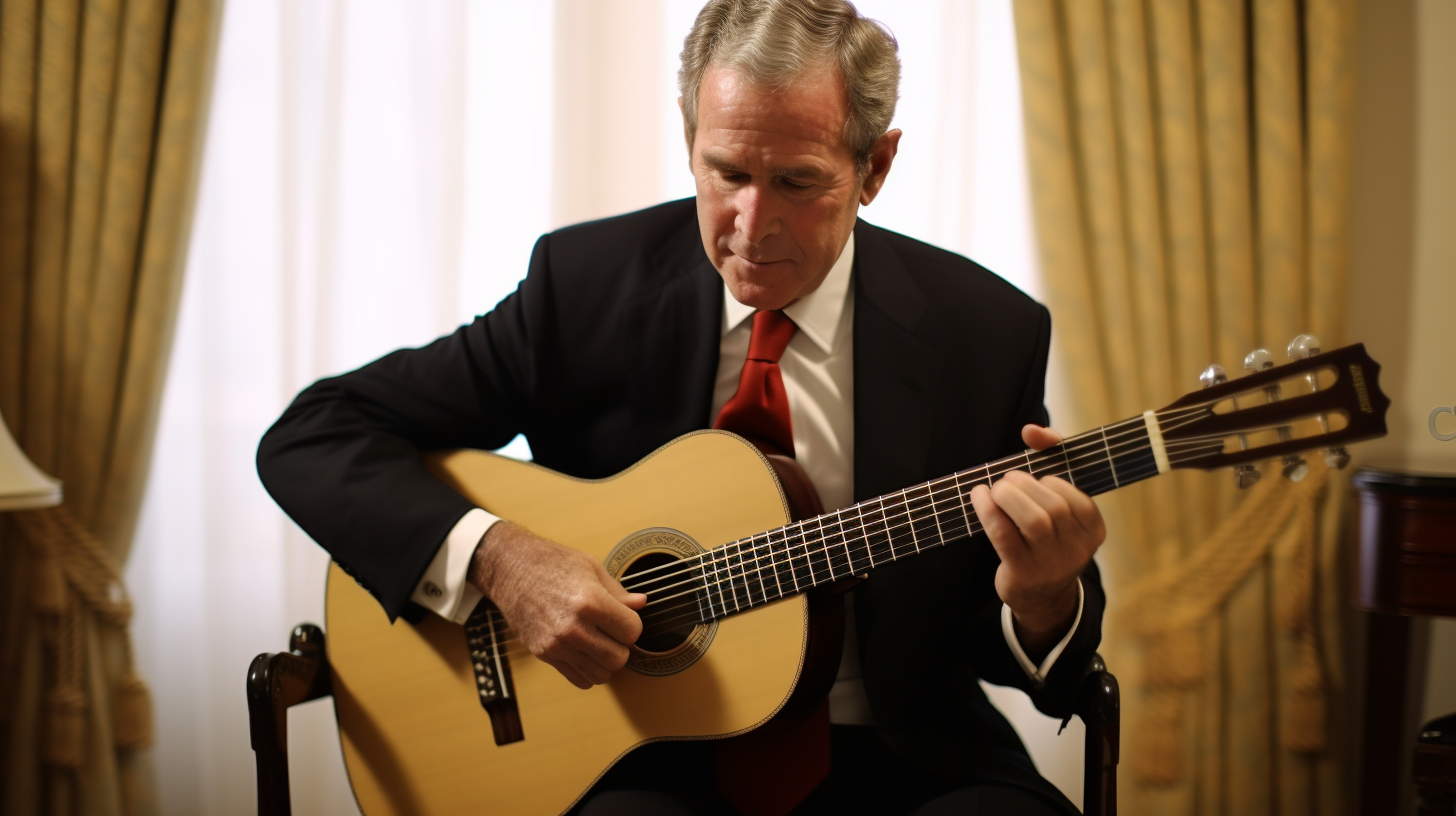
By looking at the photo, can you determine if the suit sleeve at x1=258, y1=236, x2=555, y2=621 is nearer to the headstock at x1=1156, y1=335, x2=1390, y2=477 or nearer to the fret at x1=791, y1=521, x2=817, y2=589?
the fret at x1=791, y1=521, x2=817, y2=589

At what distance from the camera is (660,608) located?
51.4 inches

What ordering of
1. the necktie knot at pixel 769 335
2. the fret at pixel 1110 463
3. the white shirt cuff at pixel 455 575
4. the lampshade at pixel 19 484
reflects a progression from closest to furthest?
the fret at pixel 1110 463 → the white shirt cuff at pixel 455 575 → the necktie knot at pixel 769 335 → the lampshade at pixel 19 484

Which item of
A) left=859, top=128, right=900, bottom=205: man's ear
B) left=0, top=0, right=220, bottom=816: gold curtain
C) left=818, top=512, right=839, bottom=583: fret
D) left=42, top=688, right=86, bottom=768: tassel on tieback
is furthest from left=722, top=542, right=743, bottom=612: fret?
left=42, top=688, right=86, bottom=768: tassel on tieback

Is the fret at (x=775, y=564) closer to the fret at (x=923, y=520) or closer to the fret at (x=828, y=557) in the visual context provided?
the fret at (x=828, y=557)

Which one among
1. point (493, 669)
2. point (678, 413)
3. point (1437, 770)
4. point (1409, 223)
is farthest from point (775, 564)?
point (1409, 223)

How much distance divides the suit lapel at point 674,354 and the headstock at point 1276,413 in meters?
0.68

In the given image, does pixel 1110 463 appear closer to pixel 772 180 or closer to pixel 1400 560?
pixel 772 180

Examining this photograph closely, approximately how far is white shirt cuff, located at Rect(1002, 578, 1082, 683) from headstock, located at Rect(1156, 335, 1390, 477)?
29cm

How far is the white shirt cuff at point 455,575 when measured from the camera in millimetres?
1343

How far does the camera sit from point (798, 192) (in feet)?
4.29

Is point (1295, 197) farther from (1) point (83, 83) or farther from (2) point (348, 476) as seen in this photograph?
(1) point (83, 83)

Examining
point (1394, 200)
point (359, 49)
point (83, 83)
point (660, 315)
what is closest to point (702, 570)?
point (660, 315)

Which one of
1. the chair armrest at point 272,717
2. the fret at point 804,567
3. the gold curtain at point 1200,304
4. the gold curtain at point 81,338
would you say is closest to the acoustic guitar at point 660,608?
the fret at point 804,567

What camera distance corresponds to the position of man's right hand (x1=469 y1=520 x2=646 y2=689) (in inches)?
49.1
